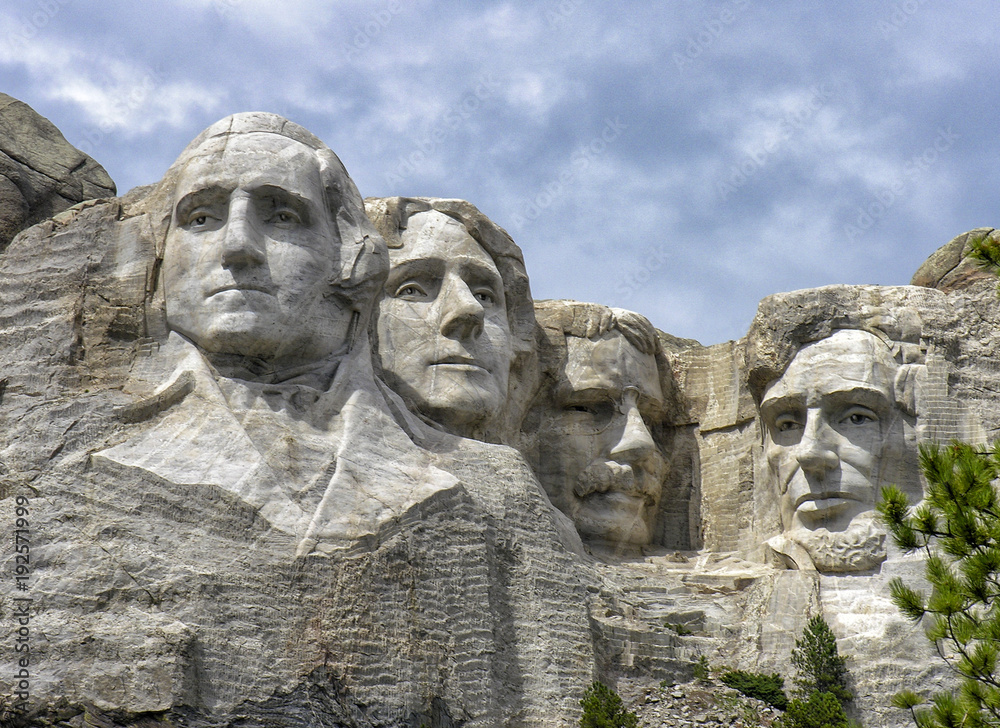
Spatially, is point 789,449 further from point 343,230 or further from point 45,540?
point 45,540

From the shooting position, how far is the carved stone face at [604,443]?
1684 centimetres

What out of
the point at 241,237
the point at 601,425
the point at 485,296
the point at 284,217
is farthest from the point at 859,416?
the point at 241,237

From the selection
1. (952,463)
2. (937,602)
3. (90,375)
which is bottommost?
(937,602)

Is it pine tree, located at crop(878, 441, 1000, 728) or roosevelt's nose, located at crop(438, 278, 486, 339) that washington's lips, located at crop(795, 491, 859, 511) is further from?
pine tree, located at crop(878, 441, 1000, 728)

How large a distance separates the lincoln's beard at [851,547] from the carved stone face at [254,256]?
4.32m

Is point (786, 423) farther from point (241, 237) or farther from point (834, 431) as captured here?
point (241, 237)

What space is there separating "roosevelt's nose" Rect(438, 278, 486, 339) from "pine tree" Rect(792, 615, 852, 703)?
12.1 feet

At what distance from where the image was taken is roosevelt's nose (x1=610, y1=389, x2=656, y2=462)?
666 inches

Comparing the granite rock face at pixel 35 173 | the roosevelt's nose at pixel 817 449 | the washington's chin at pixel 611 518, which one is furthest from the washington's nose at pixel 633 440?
the granite rock face at pixel 35 173

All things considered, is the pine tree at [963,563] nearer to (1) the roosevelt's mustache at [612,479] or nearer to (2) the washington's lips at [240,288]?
(2) the washington's lips at [240,288]

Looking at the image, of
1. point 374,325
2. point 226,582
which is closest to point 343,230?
point 374,325

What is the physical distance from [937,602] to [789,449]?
5.43 metres

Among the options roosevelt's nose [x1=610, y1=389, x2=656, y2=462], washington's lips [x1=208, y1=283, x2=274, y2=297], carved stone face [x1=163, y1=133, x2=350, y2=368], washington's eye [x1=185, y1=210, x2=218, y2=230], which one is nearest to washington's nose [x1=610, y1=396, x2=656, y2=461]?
roosevelt's nose [x1=610, y1=389, x2=656, y2=462]

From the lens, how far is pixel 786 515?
1616 centimetres
